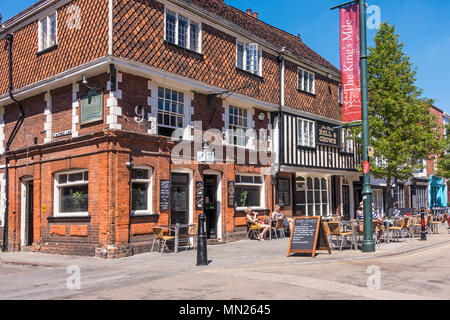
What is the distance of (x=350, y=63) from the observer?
1476cm

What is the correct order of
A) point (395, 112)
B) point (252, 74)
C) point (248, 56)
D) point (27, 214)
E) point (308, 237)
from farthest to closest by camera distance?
point (395, 112) → point (248, 56) → point (252, 74) → point (27, 214) → point (308, 237)

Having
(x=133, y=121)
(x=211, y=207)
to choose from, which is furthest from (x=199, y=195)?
(x=133, y=121)

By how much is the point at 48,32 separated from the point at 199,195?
7905mm

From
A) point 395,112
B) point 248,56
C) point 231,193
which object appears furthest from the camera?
point 395,112

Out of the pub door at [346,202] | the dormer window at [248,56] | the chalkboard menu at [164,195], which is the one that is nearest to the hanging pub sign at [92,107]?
the chalkboard menu at [164,195]

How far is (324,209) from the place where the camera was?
22.9m

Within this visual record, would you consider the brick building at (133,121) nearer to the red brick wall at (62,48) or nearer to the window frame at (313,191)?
the red brick wall at (62,48)

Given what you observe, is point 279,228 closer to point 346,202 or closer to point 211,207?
point 211,207

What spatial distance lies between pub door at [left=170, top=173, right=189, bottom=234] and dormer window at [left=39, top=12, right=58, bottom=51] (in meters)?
6.42

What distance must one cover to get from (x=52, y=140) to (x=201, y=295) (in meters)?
10.1

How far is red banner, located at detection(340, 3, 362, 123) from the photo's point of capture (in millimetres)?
13828

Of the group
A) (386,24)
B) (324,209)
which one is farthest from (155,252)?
(386,24)

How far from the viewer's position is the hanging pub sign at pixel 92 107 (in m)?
13.2
